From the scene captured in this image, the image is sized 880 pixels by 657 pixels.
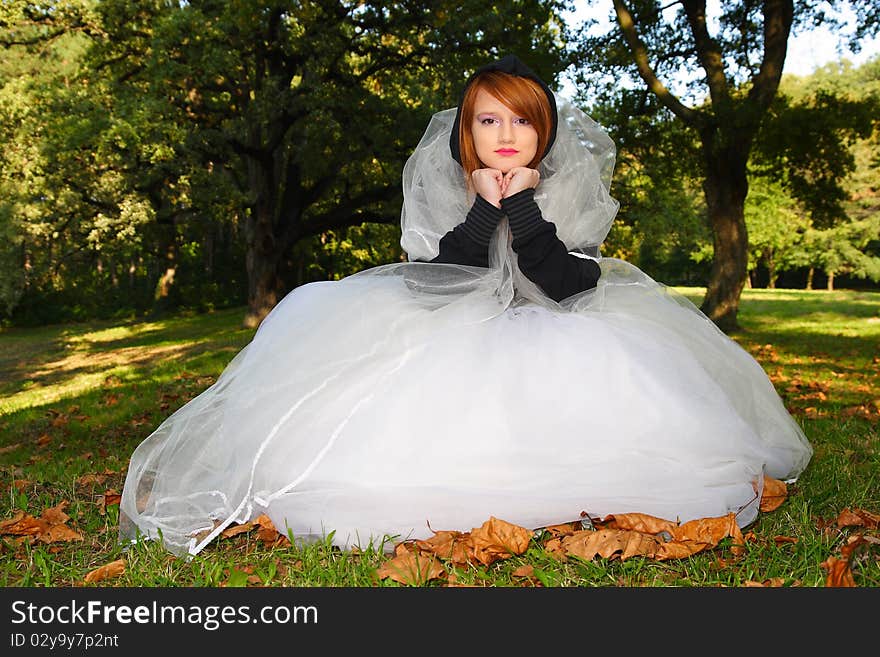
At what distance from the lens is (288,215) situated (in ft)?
58.6

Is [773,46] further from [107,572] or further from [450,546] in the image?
[107,572]

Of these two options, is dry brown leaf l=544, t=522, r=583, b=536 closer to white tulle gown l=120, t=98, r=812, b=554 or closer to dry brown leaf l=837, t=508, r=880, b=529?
white tulle gown l=120, t=98, r=812, b=554

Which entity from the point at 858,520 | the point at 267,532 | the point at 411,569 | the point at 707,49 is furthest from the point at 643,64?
the point at 411,569

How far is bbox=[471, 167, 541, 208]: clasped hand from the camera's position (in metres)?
3.08

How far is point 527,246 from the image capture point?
2.99m

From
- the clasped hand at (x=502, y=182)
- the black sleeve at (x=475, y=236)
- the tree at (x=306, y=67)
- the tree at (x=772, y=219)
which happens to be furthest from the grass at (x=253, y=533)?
the tree at (x=772, y=219)

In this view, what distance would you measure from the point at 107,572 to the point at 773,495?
9.23 feet

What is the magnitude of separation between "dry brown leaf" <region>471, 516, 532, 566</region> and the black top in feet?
3.73

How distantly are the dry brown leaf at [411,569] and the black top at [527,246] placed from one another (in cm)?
134

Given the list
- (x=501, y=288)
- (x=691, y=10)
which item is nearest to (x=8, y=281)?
(x=691, y=10)

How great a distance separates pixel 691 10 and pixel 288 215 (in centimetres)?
1067

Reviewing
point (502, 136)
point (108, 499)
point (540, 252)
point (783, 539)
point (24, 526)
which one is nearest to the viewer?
point (783, 539)

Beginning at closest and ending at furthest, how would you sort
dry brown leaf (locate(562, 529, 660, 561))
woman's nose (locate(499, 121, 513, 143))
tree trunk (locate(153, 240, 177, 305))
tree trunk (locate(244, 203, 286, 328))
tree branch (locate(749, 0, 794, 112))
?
dry brown leaf (locate(562, 529, 660, 561)), woman's nose (locate(499, 121, 513, 143)), tree branch (locate(749, 0, 794, 112)), tree trunk (locate(244, 203, 286, 328)), tree trunk (locate(153, 240, 177, 305))

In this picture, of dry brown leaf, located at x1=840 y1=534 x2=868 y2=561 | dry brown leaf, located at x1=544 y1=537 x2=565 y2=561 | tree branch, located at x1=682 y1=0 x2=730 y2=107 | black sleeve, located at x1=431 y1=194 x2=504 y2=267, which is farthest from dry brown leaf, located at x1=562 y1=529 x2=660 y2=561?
tree branch, located at x1=682 y1=0 x2=730 y2=107
